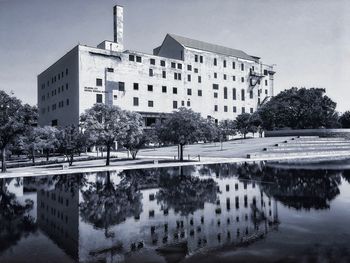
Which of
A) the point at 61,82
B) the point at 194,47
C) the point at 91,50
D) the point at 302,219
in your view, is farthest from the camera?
the point at 194,47

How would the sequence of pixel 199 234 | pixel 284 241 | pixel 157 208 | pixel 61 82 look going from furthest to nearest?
pixel 61 82 → pixel 157 208 → pixel 199 234 → pixel 284 241

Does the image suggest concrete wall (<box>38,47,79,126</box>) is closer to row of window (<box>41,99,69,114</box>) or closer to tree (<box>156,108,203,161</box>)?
row of window (<box>41,99,69,114</box>)

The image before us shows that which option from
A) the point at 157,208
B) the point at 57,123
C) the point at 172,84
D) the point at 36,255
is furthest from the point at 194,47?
the point at 36,255

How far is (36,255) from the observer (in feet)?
26.6

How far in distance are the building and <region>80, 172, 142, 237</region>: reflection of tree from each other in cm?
4130

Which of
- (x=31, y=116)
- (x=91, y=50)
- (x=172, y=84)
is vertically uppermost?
(x=91, y=50)

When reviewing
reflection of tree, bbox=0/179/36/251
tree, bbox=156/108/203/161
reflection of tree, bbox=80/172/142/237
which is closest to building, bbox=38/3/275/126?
tree, bbox=156/108/203/161

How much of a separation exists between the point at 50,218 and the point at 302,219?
9928mm

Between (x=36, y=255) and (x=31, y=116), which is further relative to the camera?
(x=31, y=116)

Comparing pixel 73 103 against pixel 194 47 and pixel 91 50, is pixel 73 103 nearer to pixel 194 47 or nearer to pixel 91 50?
pixel 91 50

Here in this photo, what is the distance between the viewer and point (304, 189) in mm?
17500

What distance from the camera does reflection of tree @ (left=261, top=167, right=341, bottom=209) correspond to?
14297mm

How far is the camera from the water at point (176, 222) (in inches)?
320

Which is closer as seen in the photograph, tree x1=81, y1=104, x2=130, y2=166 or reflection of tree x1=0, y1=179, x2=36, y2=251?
reflection of tree x1=0, y1=179, x2=36, y2=251
